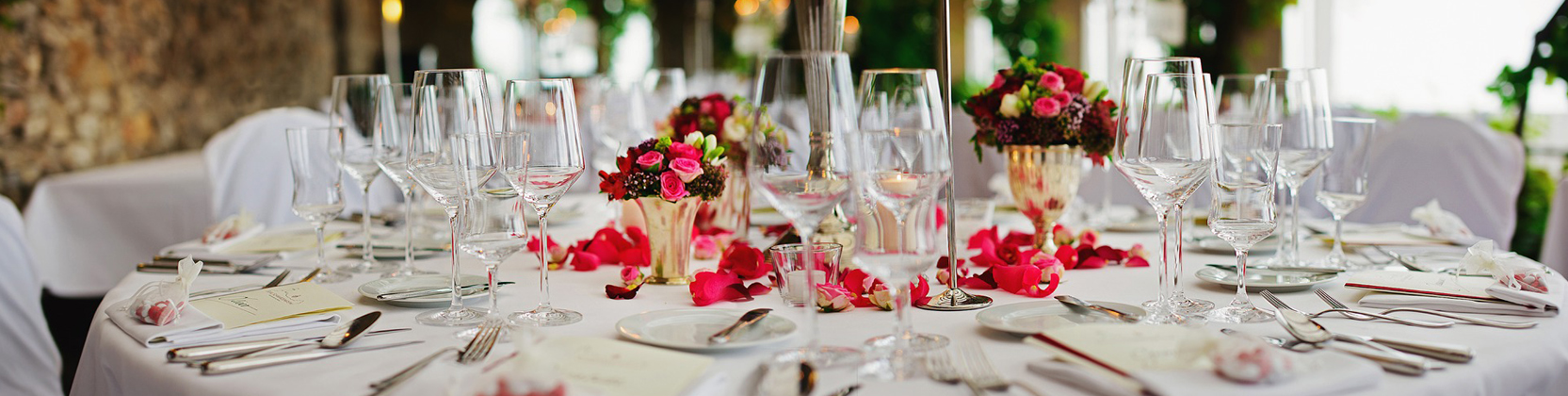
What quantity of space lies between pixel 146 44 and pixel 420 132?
4682 mm

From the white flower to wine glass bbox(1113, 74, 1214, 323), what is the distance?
19.0 inches

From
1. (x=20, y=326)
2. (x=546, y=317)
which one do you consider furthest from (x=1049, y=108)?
(x=20, y=326)

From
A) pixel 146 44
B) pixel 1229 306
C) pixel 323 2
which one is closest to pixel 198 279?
pixel 1229 306

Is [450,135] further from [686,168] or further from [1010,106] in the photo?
[1010,106]

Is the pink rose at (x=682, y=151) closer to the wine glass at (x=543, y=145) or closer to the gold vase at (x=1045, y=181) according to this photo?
the wine glass at (x=543, y=145)

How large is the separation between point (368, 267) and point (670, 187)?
556 millimetres

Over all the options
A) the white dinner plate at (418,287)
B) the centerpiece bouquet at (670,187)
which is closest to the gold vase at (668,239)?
the centerpiece bouquet at (670,187)

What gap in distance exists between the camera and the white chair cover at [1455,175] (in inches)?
106

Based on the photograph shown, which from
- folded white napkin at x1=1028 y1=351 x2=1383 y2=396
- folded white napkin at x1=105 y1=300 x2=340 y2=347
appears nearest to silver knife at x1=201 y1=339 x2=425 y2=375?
folded white napkin at x1=105 y1=300 x2=340 y2=347

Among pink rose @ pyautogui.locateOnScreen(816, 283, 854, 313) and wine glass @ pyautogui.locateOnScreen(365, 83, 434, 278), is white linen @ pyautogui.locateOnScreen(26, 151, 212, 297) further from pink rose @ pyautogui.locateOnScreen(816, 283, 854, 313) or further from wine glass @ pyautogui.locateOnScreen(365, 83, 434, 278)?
pink rose @ pyautogui.locateOnScreen(816, 283, 854, 313)

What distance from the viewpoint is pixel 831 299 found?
51.6 inches

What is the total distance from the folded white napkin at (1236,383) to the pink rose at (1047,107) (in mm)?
822

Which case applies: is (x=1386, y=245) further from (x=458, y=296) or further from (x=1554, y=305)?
(x=458, y=296)

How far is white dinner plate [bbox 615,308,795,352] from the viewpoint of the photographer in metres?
1.12
